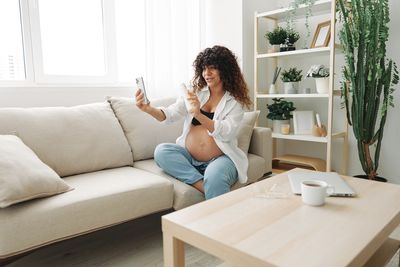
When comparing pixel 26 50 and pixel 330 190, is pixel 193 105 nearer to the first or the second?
pixel 330 190

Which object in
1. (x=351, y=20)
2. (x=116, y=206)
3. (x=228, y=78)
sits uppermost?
(x=351, y=20)

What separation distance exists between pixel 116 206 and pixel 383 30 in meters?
2.00

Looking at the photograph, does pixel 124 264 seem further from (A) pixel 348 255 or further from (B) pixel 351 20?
(B) pixel 351 20

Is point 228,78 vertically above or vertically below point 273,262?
above

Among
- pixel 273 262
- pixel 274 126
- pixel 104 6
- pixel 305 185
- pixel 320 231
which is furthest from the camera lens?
pixel 274 126

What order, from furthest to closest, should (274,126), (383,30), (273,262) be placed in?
(274,126), (383,30), (273,262)

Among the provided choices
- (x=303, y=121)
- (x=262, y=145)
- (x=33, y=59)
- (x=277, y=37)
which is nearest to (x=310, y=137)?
(x=303, y=121)

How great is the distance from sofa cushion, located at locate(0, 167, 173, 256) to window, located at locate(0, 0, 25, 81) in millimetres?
942

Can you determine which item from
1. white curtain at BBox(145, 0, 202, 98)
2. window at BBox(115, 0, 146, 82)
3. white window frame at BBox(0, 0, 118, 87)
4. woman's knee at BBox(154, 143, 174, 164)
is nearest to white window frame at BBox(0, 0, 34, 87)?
white window frame at BBox(0, 0, 118, 87)

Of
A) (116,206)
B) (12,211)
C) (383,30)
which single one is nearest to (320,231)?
(116,206)

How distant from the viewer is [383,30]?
2.16 meters

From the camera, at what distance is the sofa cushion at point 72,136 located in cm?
167

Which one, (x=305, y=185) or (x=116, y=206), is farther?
(x=116, y=206)

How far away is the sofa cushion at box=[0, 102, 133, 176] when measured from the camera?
1670 millimetres
